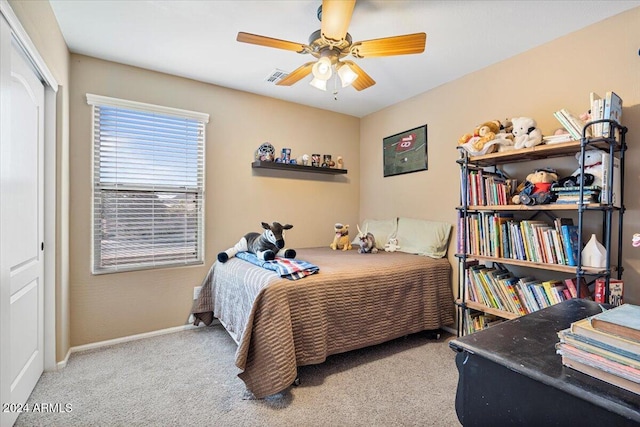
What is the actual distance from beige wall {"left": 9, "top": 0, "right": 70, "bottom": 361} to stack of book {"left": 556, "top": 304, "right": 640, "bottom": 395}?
110 inches

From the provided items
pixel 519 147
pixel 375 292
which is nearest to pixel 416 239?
pixel 375 292

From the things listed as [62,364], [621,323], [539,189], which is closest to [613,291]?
[539,189]

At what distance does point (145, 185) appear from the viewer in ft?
8.64

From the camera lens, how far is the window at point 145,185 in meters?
2.47

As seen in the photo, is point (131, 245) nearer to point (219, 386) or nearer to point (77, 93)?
point (77, 93)

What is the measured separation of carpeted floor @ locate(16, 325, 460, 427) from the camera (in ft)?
5.26

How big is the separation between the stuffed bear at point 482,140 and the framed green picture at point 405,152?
0.81m

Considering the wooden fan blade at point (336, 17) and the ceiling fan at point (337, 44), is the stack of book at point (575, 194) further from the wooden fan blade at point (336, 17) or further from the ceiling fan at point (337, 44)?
the wooden fan blade at point (336, 17)

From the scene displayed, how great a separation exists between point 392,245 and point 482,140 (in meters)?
1.35

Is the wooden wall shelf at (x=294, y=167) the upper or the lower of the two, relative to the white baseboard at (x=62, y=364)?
upper

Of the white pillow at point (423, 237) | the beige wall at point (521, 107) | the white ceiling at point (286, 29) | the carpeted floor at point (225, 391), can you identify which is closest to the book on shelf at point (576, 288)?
the beige wall at point (521, 107)

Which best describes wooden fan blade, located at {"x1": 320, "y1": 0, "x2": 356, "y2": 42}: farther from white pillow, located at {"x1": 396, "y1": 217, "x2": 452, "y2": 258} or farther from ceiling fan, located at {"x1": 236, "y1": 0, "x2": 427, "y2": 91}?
white pillow, located at {"x1": 396, "y1": 217, "x2": 452, "y2": 258}

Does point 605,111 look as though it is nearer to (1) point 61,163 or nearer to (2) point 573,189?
(2) point 573,189

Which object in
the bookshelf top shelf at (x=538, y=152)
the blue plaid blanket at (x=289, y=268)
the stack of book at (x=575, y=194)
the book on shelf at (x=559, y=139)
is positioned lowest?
the blue plaid blanket at (x=289, y=268)
